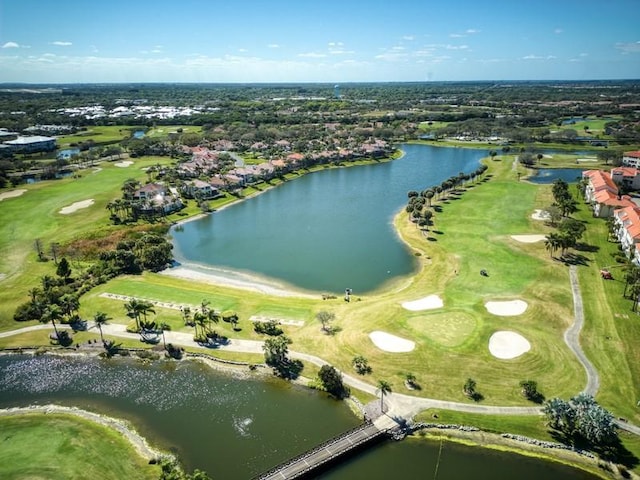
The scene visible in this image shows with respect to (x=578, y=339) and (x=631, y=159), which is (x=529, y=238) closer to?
(x=578, y=339)

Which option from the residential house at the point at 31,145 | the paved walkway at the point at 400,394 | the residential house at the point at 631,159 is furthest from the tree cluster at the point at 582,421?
the residential house at the point at 31,145

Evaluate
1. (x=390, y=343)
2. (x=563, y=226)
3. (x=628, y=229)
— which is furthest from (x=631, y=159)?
(x=390, y=343)

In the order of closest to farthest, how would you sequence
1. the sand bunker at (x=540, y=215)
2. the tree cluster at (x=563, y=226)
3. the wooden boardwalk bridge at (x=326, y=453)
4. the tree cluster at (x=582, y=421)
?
the wooden boardwalk bridge at (x=326, y=453)
the tree cluster at (x=582, y=421)
the tree cluster at (x=563, y=226)
the sand bunker at (x=540, y=215)

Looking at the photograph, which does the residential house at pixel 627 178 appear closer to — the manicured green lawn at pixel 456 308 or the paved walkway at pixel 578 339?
the manicured green lawn at pixel 456 308

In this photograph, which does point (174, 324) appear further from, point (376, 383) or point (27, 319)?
point (376, 383)

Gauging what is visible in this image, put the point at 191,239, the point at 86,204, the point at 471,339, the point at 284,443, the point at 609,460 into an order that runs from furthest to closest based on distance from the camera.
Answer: the point at 86,204 → the point at 191,239 → the point at 471,339 → the point at 284,443 → the point at 609,460

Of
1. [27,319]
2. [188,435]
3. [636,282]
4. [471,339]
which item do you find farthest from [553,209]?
[27,319]
